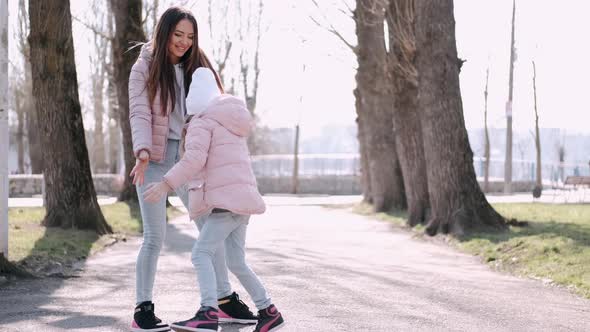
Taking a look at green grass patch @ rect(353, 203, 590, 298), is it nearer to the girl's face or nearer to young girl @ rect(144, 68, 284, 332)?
young girl @ rect(144, 68, 284, 332)

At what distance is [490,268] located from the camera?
11078 mm

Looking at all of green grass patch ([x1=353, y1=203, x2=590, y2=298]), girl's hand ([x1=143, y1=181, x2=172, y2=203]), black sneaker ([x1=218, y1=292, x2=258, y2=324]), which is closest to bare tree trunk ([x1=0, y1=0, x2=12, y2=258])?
black sneaker ([x1=218, y1=292, x2=258, y2=324])

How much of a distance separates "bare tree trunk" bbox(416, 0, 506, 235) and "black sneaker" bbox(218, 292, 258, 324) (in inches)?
361

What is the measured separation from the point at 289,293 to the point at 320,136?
126937mm

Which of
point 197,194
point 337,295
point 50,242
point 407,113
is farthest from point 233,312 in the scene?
point 407,113

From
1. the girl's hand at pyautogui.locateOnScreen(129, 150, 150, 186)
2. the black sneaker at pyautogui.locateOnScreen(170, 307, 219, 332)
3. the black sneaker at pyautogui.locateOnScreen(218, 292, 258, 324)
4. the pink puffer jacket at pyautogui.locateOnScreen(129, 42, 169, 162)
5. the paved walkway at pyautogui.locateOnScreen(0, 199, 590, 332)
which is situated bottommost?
the paved walkway at pyautogui.locateOnScreen(0, 199, 590, 332)

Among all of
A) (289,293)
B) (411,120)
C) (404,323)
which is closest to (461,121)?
(411,120)

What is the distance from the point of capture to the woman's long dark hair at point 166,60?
18.6ft

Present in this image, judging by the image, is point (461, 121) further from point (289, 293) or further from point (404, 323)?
point (404, 323)

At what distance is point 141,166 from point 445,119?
1006 centimetres

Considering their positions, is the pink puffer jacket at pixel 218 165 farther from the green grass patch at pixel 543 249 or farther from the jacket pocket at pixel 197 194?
the green grass patch at pixel 543 249

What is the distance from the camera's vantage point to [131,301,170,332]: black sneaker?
5746 mm

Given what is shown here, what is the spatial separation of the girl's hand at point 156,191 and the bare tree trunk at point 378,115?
18821 millimetres

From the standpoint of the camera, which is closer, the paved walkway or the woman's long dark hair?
the woman's long dark hair
